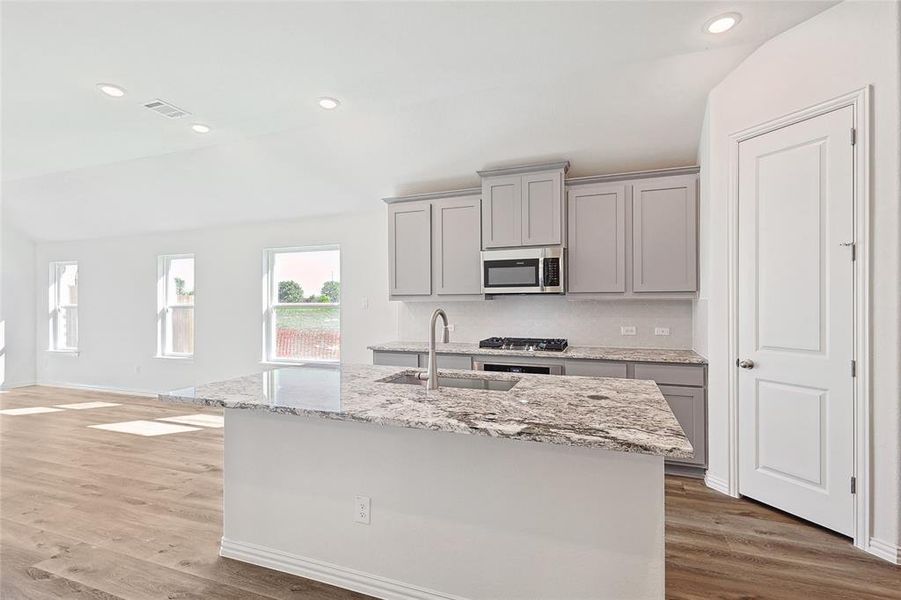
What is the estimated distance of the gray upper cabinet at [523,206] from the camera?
3793mm

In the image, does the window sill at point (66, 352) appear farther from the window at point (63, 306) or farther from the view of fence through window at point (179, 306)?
the view of fence through window at point (179, 306)

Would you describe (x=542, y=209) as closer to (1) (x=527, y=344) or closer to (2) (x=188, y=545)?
(1) (x=527, y=344)

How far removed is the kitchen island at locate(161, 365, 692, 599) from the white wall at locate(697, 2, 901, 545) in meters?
1.25

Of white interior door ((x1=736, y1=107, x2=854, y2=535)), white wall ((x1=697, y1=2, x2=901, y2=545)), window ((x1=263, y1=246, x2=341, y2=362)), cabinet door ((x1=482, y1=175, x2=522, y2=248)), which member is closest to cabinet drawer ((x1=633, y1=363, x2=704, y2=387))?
white interior door ((x1=736, y1=107, x2=854, y2=535))

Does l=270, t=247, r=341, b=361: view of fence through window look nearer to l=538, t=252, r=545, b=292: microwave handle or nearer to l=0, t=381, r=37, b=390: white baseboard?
l=538, t=252, r=545, b=292: microwave handle

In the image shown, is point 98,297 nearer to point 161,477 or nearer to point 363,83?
point 161,477

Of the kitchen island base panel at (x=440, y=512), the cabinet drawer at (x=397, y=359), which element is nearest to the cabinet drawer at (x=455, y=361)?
the cabinet drawer at (x=397, y=359)

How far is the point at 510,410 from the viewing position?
161 centimetres

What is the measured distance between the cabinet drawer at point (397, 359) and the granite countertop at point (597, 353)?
5cm

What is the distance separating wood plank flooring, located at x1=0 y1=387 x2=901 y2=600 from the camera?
1.97m

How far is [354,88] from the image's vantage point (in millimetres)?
A: 3139

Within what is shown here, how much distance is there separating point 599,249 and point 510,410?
8.32 feet

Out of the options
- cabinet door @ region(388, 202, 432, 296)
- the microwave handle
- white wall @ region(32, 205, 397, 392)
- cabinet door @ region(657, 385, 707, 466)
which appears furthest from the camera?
white wall @ region(32, 205, 397, 392)

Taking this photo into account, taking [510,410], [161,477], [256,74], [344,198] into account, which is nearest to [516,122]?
[256,74]
